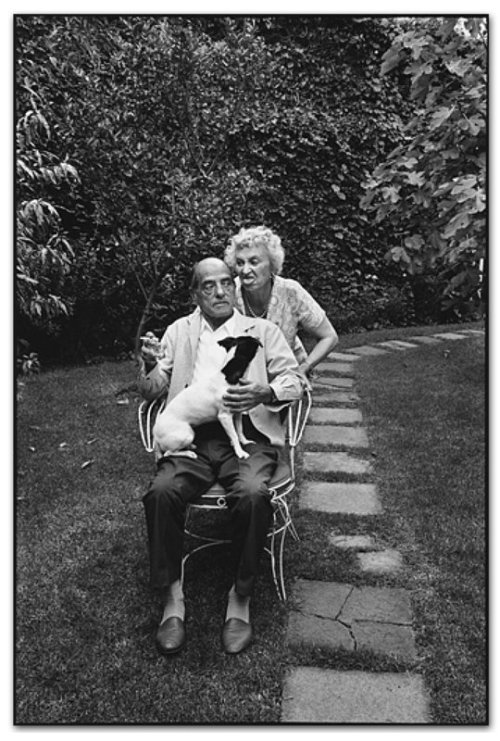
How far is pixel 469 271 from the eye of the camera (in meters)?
4.13

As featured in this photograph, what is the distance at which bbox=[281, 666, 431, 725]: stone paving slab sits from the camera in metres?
1.97

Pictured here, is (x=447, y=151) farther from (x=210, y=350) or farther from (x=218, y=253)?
(x=218, y=253)

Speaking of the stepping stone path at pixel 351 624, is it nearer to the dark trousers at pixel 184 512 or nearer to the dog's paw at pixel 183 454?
the dark trousers at pixel 184 512

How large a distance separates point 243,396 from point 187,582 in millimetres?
817

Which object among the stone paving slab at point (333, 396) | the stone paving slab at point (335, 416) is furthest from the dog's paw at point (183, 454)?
the stone paving slab at point (333, 396)

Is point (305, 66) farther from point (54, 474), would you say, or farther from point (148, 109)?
point (54, 474)

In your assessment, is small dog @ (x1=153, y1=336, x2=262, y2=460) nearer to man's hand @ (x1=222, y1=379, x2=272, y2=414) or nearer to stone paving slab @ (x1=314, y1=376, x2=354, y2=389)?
man's hand @ (x1=222, y1=379, x2=272, y2=414)

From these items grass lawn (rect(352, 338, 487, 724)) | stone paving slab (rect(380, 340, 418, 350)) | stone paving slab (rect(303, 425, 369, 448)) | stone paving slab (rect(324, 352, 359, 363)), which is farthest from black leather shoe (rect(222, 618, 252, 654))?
stone paving slab (rect(380, 340, 418, 350))

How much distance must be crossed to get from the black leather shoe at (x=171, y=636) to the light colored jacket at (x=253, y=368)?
77 cm

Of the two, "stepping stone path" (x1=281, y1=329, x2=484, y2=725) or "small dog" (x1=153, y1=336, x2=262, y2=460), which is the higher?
"small dog" (x1=153, y1=336, x2=262, y2=460)

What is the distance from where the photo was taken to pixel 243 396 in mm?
2496

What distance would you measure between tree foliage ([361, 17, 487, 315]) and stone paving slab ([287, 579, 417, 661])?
6.39ft

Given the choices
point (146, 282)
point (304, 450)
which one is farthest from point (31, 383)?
point (304, 450)

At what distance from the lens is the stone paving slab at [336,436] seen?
4.25m
